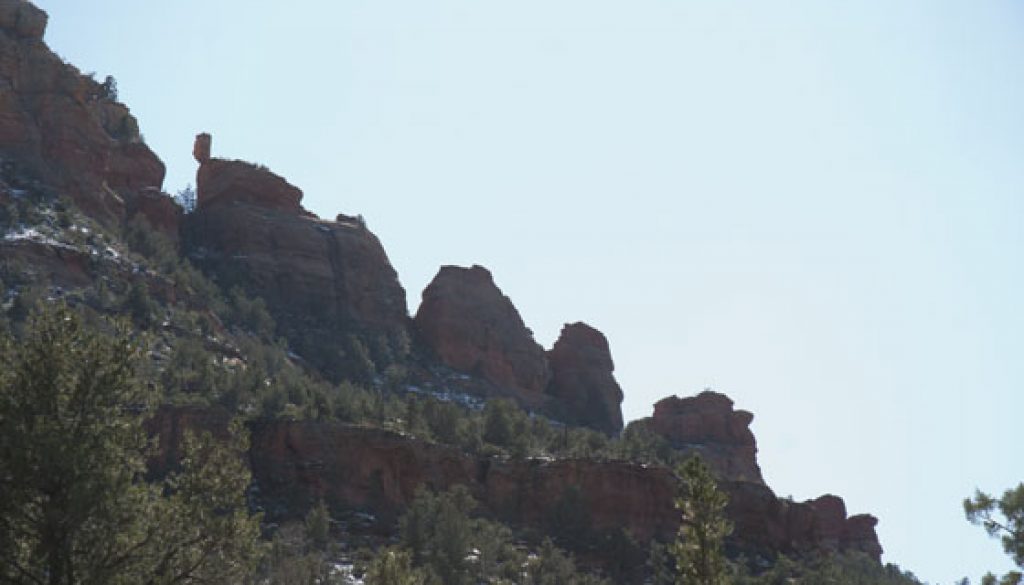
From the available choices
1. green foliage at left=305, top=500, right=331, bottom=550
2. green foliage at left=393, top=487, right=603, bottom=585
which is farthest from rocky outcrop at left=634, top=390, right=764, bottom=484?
green foliage at left=305, top=500, right=331, bottom=550

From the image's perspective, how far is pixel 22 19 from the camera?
86.1 metres

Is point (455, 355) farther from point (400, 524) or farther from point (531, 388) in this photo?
point (400, 524)

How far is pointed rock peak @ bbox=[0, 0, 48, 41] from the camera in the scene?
3361 inches

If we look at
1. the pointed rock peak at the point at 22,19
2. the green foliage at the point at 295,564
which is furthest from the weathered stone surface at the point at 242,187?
the green foliage at the point at 295,564

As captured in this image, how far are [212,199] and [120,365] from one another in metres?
82.4

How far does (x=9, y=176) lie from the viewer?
2911 inches

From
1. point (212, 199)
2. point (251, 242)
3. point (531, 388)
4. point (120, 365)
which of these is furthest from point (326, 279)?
point (120, 365)

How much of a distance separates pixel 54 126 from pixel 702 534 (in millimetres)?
73838

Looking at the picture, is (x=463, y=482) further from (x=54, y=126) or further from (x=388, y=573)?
(x=54, y=126)

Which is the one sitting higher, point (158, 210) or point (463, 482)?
point (158, 210)

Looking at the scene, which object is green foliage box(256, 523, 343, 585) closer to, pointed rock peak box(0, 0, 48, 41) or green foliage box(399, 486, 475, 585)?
green foliage box(399, 486, 475, 585)

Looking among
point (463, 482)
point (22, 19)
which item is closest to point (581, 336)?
point (463, 482)

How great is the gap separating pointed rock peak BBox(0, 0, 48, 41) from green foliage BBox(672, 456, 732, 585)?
80.6 metres

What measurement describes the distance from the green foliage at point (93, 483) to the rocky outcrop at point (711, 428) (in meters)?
82.4
